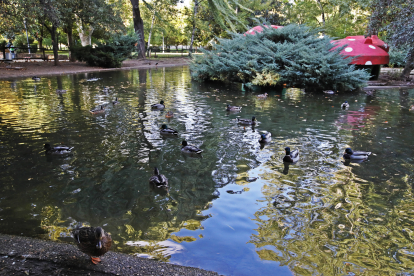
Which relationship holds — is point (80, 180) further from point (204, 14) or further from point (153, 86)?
point (204, 14)


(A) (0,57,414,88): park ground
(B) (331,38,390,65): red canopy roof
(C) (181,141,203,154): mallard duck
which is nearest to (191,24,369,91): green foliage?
(B) (331,38,390,65): red canopy roof

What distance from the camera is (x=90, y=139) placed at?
9.38 metres

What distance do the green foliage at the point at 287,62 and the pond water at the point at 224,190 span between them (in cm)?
627

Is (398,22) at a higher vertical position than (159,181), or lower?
higher

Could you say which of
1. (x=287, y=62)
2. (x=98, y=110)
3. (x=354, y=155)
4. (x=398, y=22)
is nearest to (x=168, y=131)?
(x=98, y=110)

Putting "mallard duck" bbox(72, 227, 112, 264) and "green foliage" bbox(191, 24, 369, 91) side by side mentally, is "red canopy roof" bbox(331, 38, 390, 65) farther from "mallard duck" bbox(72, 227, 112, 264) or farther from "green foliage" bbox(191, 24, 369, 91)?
"mallard duck" bbox(72, 227, 112, 264)

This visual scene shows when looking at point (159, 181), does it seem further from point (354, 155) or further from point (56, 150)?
point (354, 155)

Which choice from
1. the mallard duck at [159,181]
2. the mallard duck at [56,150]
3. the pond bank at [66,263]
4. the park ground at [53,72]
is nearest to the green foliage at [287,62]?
the park ground at [53,72]

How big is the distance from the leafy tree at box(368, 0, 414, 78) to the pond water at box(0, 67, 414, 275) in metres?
7.05

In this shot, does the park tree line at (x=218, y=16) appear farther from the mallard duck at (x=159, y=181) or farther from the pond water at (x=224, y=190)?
the mallard duck at (x=159, y=181)

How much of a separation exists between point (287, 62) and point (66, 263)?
17.8 m

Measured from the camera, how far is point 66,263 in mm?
3941

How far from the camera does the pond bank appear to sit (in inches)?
150

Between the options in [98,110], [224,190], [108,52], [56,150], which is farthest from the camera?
[108,52]
